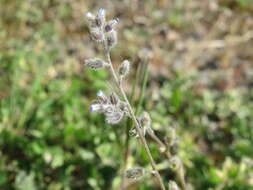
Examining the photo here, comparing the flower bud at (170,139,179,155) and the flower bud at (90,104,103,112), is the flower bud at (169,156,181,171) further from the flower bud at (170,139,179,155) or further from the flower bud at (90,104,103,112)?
the flower bud at (90,104,103,112)

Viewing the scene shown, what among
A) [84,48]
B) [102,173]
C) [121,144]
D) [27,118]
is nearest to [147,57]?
[121,144]

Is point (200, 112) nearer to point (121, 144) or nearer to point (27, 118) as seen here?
point (121, 144)

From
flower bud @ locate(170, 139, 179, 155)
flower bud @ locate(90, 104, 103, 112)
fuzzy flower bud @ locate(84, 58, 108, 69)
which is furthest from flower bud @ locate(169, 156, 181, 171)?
fuzzy flower bud @ locate(84, 58, 108, 69)

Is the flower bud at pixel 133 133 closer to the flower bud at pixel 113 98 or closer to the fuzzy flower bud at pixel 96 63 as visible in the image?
the flower bud at pixel 113 98

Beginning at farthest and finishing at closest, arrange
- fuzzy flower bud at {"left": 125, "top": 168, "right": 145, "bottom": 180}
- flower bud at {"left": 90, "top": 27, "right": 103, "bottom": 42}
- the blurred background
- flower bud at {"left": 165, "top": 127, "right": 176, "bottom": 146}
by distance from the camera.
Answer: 1. the blurred background
2. flower bud at {"left": 165, "top": 127, "right": 176, "bottom": 146}
3. fuzzy flower bud at {"left": 125, "top": 168, "right": 145, "bottom": 180}
4. flower bud at {"left": 90, "top": 27, "right": 103, "bottom": 42}

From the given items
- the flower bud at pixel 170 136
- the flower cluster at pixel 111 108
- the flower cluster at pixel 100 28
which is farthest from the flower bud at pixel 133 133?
the flower cluster at pixel 100 28

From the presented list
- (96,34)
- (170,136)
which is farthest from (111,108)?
(170,136)
